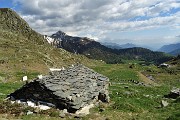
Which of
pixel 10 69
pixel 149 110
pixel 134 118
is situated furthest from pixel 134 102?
pixel 10 69

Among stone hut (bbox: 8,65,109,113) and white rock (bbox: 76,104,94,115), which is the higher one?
stone hut (bbox: 8,65,109,113)

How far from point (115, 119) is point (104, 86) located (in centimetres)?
924

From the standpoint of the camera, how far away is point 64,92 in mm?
27109

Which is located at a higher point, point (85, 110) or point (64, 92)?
point (64, 92)

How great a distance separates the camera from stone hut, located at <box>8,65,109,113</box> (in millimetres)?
26656

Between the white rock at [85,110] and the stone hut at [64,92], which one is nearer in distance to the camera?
the stone hut at [64,92]

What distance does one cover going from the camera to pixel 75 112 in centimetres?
2636

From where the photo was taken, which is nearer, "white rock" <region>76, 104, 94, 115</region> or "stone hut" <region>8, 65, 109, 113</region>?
"stone hut" <region>8, 65, 109, 113</region>

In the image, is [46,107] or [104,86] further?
[104,86]

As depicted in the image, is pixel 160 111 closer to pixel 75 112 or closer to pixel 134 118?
pixel 134 118

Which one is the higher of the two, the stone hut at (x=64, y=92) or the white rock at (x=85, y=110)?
the stone hut at (x=64, y=92)

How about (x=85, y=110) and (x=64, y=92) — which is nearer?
(x=64, y=92)

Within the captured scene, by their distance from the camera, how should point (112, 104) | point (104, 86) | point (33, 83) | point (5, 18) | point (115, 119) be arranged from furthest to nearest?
point (5, 18), point (104, 86), point (112, 104), point (33, 83), point (115, 119)

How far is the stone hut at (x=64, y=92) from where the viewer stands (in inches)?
1049
